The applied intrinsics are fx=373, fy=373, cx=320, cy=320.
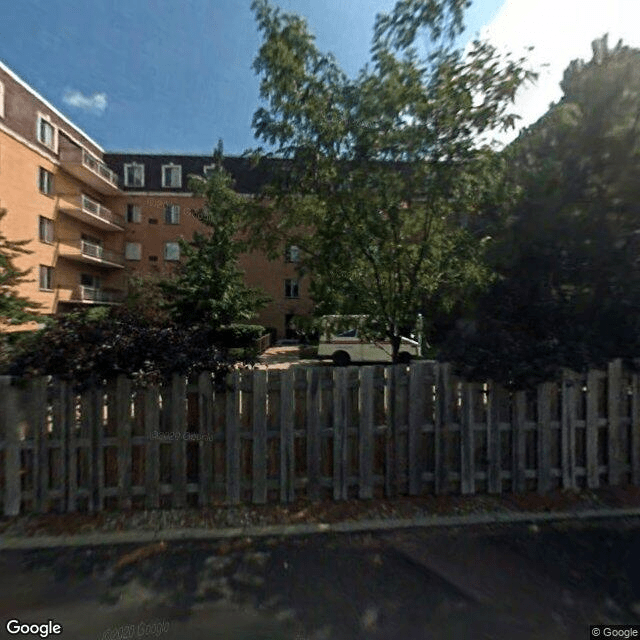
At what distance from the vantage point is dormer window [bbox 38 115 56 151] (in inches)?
895

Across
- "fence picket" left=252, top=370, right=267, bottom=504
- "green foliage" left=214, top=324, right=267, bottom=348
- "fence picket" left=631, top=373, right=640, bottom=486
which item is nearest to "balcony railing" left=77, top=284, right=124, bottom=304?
"green foliage" left=214, top=324, right=267, bottom=348

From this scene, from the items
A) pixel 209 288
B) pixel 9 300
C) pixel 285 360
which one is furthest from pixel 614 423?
pixel 285 360

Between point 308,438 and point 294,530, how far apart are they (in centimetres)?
89

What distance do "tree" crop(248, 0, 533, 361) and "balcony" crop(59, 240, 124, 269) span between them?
85.6ft

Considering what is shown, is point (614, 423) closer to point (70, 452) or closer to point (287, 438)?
point (287, 438)

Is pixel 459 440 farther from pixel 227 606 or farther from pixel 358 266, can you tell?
pixel 227 606

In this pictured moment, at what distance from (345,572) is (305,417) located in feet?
5.03

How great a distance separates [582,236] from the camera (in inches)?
182

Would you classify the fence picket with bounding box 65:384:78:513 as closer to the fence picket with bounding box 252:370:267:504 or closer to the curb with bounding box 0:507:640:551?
the curb with bounding box 0:507:640:551

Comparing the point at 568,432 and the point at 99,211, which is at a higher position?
the point at 99,211

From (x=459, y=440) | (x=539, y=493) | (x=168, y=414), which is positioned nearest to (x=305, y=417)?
(x=168, y=414)

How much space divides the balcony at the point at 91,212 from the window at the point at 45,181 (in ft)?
3.02

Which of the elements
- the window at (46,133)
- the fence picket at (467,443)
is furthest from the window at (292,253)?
the window at (46,133)

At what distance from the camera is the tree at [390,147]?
4.15m
